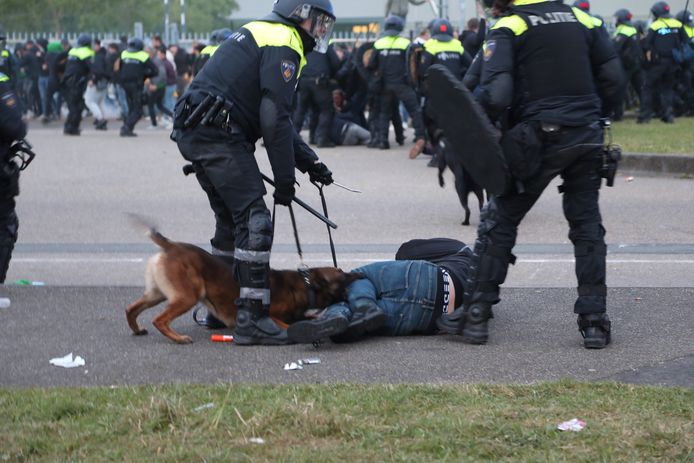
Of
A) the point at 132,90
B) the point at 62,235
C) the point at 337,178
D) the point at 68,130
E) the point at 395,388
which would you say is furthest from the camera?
the point at 68,130

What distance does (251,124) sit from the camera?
18.8 feet

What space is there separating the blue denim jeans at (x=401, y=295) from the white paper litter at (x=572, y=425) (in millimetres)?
1775

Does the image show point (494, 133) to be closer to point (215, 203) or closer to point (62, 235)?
point (215, 203)

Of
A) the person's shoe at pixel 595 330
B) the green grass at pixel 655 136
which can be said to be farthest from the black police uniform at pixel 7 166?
the green grass at pixel 655 136

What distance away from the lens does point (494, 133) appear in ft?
17.4

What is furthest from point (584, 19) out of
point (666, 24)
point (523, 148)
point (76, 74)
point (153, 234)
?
point (76, 74)

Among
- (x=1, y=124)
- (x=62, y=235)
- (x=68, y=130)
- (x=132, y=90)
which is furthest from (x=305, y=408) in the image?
(x=68, y=130)

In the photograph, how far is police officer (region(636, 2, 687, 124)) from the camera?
18750mm

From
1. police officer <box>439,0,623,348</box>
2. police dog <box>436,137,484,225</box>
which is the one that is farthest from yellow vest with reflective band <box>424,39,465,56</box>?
police officer <box>439,0,623,348</box>

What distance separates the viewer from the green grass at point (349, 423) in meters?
3.87

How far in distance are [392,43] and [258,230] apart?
11963 millimetres

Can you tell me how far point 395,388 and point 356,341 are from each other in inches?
46.5

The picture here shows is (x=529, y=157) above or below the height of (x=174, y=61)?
above

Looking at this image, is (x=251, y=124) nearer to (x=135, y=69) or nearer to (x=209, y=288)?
(x=209, y=288)
